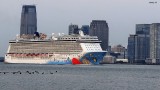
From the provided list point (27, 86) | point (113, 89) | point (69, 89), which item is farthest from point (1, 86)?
point (113, 89)

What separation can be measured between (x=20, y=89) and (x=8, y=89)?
5.14 feet

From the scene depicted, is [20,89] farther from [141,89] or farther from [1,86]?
[141,89]

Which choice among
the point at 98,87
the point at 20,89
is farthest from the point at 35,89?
the point at 98,87

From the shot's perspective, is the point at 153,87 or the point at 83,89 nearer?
the point at 83,89

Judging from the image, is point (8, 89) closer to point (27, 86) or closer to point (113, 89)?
point (27, 86)

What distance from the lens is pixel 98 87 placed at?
8744 cm

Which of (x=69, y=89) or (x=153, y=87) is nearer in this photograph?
(x=69, y=89)

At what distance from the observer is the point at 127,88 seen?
86.4 metres

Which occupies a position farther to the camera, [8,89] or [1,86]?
[1,86]

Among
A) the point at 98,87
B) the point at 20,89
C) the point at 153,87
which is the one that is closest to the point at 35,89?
the point at 20,89

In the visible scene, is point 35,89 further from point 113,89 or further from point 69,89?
point 113,89

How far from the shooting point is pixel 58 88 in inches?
3322

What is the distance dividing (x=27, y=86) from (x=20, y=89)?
620cm

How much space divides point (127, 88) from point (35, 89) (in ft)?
43.5
